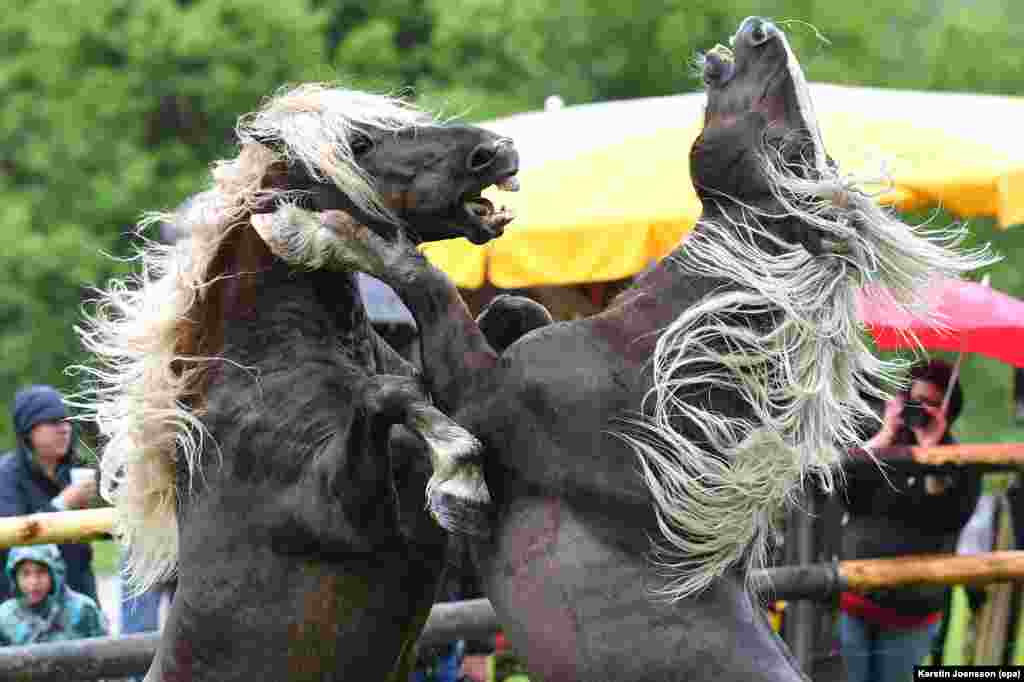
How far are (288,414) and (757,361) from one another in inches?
44.1

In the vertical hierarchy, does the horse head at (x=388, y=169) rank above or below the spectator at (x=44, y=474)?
above

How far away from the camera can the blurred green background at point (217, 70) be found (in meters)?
20.4

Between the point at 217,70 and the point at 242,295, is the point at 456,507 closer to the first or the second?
the point at 242,295

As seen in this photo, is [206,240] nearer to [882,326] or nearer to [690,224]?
[882,326]

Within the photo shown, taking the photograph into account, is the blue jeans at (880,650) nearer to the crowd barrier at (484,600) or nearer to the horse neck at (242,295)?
the crowd barrier at (484,600)

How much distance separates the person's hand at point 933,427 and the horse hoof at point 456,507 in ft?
12.1

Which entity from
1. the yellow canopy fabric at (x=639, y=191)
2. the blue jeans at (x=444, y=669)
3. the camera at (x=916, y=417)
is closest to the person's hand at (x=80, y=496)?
the blue jeans at (x=444, y=669)

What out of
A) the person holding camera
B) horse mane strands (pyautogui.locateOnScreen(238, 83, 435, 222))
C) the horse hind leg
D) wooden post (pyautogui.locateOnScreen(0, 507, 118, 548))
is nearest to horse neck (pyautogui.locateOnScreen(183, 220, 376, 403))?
horse mane strands (pyautogui.locateOnScreen(238, 83, 435, 222))

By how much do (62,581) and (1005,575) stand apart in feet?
11.6

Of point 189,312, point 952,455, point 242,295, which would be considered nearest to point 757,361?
point 242,295

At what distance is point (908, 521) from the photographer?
647cm

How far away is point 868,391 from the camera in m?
3.76

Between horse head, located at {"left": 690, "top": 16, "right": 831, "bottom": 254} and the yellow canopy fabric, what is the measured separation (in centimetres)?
272

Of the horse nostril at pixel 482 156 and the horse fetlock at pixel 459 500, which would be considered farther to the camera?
the horse nostril at pixel 482 156
